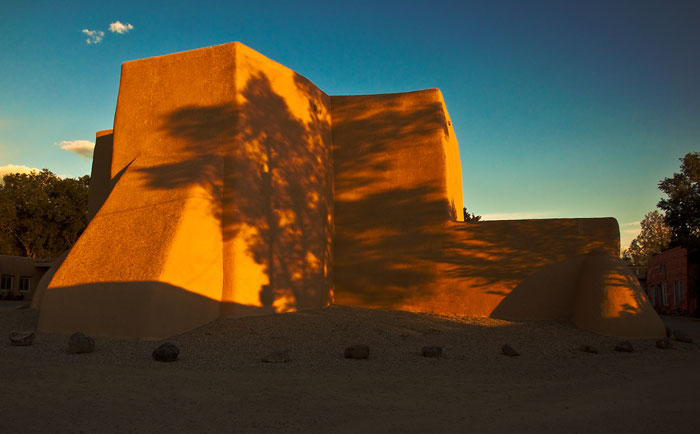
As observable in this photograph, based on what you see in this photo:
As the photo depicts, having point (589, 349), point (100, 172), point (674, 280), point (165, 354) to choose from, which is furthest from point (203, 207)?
point (674, 280)

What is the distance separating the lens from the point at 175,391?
5035mm

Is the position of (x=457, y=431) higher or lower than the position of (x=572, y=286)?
lower

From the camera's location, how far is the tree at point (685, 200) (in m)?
23.0

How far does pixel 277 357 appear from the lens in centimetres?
682

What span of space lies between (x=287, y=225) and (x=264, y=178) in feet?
3.79

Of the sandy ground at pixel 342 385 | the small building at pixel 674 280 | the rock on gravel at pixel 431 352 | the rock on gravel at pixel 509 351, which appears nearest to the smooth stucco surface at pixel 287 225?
the sandy ground at pixel 342 385

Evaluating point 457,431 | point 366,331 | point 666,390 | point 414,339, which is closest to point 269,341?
point 366,331

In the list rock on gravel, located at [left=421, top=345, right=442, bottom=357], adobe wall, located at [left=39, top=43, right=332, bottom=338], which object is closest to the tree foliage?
adobe wall, located at [left=39, top=43, right=332, bottom=338]

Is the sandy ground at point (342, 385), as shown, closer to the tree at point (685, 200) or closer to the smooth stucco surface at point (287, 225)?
the smooth stucco surface at point (287, 225)

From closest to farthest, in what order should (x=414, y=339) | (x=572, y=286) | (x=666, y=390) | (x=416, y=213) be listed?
(x=666, y=390)
(x=414, y=339)
(x=572, y=286)
(x=416, y=213)

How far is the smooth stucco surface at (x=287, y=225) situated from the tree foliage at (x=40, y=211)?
65.5 feet

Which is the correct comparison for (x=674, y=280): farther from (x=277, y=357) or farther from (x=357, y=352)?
(x=277, y=357)

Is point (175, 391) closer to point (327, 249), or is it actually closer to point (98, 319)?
point (98, 319)

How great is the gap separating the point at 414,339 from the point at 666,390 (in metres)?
4.06
